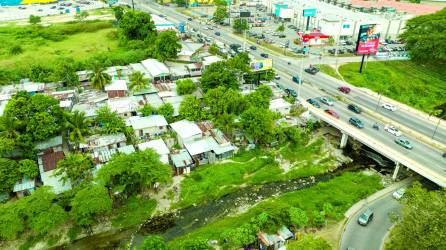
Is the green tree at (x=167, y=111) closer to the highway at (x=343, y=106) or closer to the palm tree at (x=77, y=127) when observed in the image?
the palm tree at (x=77, y=127)

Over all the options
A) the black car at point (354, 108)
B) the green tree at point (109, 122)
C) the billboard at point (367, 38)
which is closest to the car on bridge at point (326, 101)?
the black car at point (354, 108)

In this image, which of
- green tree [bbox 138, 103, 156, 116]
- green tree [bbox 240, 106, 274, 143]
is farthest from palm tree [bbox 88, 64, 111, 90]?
green tree [bbox 240, 106, 274, 143]

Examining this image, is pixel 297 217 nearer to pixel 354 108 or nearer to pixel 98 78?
pixel 354 108

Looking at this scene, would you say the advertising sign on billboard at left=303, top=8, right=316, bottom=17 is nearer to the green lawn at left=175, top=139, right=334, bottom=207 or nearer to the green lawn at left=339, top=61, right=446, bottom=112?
the green lawn at left=339, top=61, right=446, bottom=112

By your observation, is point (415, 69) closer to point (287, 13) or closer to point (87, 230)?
point (287, 13)

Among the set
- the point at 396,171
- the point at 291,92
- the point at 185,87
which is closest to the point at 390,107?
the point at 291,92

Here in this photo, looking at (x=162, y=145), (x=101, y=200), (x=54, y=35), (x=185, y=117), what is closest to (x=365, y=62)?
(x=185, y=117)
